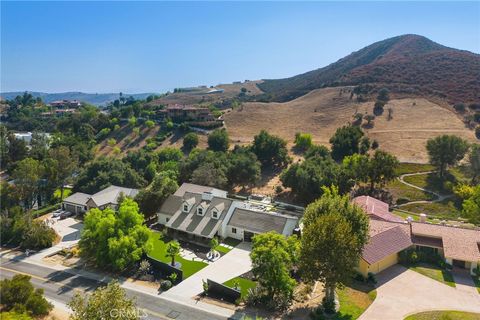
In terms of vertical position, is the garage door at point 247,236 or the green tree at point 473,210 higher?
the green tree at point 473,210

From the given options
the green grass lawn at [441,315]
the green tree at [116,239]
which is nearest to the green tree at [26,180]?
the green tree at [116,239]

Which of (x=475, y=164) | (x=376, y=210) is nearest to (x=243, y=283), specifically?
(x=376, y=210)

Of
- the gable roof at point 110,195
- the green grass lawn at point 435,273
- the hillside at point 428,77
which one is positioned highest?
the hillside at point 428,77

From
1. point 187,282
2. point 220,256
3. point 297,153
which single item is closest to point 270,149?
point 297,153

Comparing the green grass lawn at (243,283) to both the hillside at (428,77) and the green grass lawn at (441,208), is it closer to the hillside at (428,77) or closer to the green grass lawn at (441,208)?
the green grass lawn at (441,208)

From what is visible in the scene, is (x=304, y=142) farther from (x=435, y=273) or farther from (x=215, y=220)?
(x=435, y=273)

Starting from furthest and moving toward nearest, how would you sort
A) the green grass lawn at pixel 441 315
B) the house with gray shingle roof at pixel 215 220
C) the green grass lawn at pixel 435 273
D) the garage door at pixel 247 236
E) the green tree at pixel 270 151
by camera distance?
the green tree at pixel 270 151
the garage door at pixel 247 236
the house with gray shingle roof at pixel 215 220
the green grass lawn at pixel 435 273
the green grass lawn at pixel 441 315

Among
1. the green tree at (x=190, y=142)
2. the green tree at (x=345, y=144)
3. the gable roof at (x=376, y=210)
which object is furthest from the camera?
the green tree at (x=190, y=142)

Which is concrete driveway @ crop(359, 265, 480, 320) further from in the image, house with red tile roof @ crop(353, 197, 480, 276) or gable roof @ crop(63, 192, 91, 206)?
gable roof @ crop(63, 192, 91, 206)
